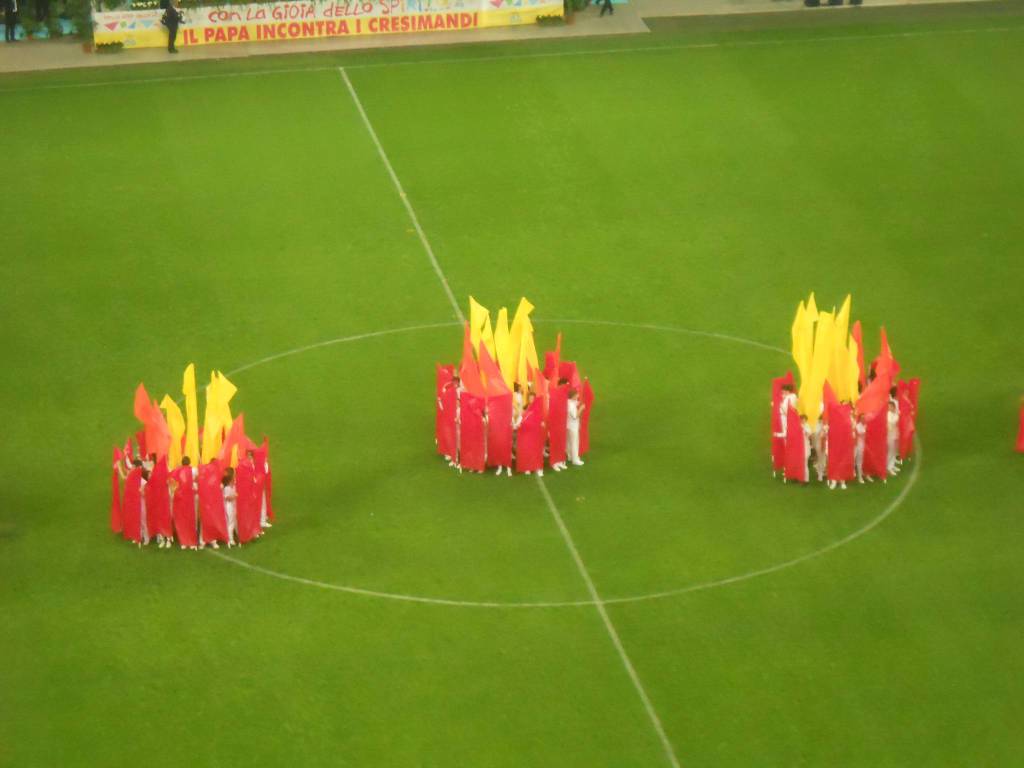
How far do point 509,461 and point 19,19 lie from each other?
19.0 meters

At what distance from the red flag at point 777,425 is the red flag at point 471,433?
3.07 meters

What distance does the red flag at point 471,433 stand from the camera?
22.1 meters

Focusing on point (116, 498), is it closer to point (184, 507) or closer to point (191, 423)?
point (184, 507)

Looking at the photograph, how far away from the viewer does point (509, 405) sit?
22000mm

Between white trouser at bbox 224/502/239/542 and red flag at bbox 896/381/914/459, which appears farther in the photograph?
red flag at bbox 896/381/914/459

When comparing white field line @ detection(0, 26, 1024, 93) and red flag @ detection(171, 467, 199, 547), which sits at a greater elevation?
white field line @ detection(0, 26, 1024, 93)

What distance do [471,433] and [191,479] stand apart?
317cm

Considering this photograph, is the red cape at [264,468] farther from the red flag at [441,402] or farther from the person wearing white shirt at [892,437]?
the person wearing white shirt at [892,437]

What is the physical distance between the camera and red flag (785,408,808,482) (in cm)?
2197

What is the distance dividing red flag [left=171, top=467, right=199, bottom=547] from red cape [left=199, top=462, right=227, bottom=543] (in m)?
0.09

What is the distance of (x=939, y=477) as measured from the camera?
22531mm

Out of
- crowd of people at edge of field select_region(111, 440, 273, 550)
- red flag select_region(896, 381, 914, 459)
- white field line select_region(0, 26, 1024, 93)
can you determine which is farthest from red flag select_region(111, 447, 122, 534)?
white field line select_region(0, 26, 1024, 93)

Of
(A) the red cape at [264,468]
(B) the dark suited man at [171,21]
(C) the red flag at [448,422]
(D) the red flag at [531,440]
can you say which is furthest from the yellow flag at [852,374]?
(B) the dark suited man at [171,21]

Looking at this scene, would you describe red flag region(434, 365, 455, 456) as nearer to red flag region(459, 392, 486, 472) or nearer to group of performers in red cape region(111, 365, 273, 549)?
red flag region(459, 392, 486, 472)
